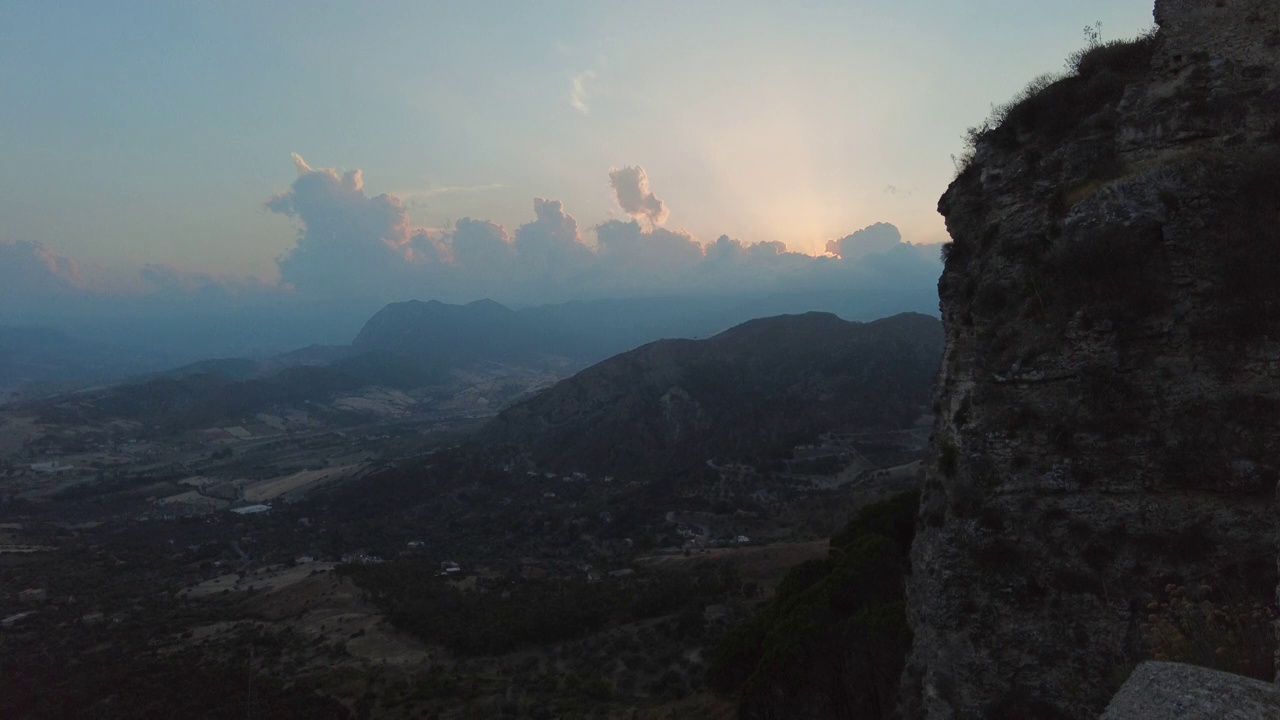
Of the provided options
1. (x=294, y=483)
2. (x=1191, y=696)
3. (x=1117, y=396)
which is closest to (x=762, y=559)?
(x=1117, y=396)

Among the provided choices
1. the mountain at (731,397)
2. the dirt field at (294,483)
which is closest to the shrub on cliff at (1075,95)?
the mountain at (731,397)

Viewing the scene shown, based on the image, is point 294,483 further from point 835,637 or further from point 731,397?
point 835,637

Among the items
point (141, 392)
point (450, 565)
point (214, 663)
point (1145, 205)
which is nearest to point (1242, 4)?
point (1145, 205)

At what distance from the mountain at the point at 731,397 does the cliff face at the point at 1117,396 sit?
74.7 meters

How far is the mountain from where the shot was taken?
3831 inches

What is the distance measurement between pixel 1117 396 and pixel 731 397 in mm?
103860

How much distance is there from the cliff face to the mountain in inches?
2939

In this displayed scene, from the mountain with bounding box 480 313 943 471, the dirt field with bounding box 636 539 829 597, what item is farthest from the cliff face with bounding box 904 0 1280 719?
the mountain with bounding box 480 313 943 471

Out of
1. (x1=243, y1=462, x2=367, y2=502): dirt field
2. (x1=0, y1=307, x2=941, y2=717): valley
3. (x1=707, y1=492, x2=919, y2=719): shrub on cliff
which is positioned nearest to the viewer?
(x1=707, y1=492, x2=919, y2=719): shrub on cliff

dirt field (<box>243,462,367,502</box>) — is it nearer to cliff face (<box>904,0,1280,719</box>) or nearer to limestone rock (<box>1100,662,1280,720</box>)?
cliff face (<box>904,0,1280,719</box>)

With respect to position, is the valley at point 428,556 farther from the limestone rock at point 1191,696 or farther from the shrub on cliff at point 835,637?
the limestone rock at point 1191,696

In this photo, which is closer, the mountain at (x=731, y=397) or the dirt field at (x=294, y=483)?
the mountain at (x=731, y=397)

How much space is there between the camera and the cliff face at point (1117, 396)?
9.51 metres

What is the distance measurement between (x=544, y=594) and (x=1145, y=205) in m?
40.0
